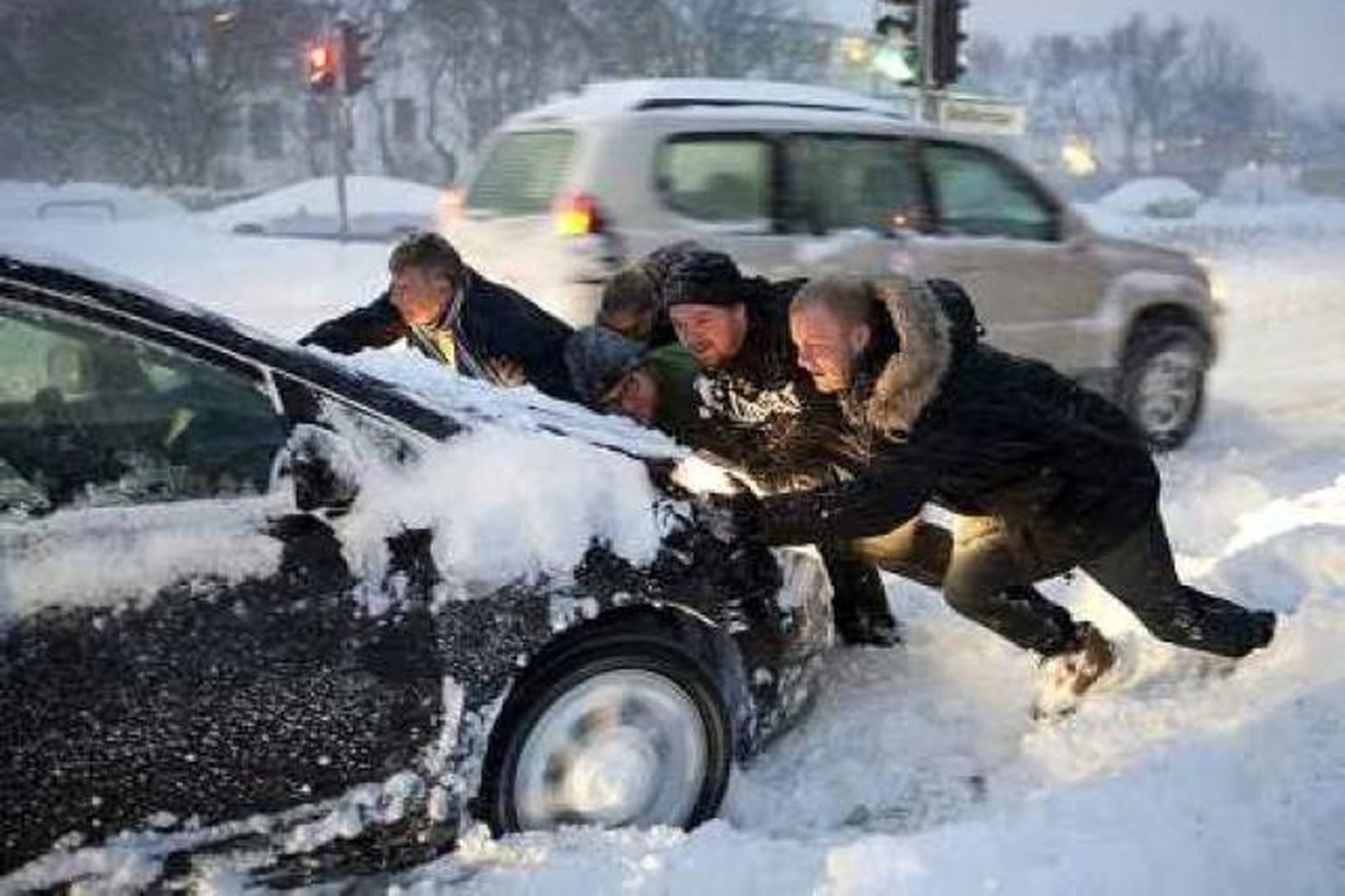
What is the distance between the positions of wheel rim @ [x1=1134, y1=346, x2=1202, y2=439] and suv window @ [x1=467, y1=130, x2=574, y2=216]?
377 centimetres

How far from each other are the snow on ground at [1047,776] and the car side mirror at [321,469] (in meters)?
0.78

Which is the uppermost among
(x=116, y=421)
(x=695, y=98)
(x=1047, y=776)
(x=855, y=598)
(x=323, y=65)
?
(x=323, y=65)

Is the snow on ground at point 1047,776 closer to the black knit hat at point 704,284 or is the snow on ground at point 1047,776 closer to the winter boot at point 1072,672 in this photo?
the winter boot at point 1072,672

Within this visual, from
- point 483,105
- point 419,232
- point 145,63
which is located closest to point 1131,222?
point 483,105

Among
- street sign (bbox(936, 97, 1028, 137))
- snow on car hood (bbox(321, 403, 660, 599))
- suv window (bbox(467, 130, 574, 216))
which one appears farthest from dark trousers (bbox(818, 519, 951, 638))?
street sign (bbox(936, 97, 1028, 137))

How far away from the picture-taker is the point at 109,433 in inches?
128

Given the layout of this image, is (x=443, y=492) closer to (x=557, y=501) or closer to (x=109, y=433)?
(x=557, y=501)

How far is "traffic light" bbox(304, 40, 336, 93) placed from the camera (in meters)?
19.0

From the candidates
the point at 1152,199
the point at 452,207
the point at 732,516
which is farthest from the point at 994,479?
the point at 1152,199

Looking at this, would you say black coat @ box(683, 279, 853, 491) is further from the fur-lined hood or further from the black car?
the black car

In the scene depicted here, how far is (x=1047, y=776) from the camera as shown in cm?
423

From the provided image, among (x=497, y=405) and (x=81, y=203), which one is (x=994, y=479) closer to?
(x=497, y=405)

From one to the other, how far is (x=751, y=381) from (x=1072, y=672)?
132 cm

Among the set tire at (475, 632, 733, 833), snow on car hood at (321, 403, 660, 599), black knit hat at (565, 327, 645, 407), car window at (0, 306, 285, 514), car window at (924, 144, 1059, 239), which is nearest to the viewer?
car window at (0, 306, 285, 514)
